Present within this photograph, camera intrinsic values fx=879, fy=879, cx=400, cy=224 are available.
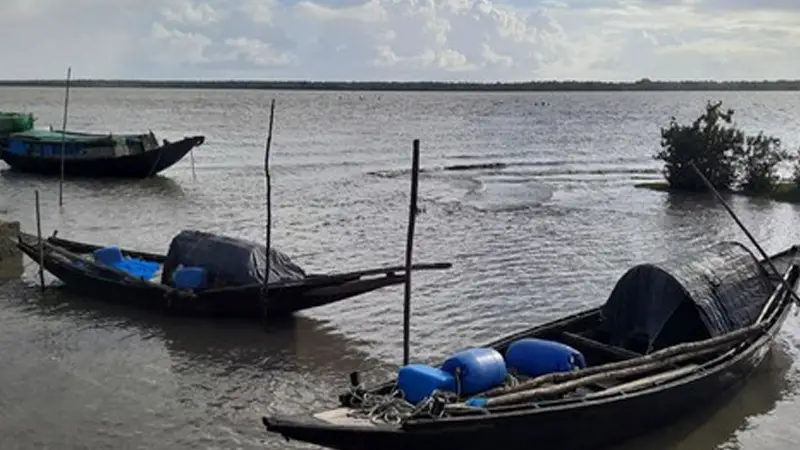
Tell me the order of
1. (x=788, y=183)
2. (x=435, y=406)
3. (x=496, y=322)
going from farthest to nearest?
1. (x=788, y=183)
2. (x=496, y=322)
3. (x=435, y=406)

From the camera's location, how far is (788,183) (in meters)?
33.1

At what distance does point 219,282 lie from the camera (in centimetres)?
1617

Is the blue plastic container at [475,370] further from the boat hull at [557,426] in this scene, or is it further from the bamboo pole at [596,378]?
the boat hull at [557,426]

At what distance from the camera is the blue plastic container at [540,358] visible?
10.7 meters

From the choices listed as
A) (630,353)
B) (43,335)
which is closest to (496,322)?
(630,353)

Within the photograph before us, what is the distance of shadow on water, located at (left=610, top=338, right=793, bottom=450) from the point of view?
11.2 metres

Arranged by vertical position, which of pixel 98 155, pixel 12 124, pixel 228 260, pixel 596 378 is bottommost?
pixel 596 378

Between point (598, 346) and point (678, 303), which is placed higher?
point (678, 303)

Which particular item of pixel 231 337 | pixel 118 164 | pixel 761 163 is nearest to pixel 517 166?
pixel 761 163

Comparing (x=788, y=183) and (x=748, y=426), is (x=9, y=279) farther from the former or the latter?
(x=788, y=183)

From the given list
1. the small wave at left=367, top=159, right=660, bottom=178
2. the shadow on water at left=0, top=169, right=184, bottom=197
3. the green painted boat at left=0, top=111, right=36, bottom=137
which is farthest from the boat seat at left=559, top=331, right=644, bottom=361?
the green painted boat at left=0, top=111, right=36, bottom=137

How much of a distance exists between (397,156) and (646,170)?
14.4 metres

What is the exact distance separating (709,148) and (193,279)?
22.8 metres

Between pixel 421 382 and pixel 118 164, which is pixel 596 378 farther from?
pixel 118 164
